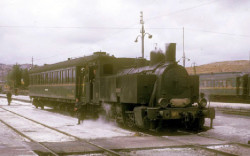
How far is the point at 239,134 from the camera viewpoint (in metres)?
10.7

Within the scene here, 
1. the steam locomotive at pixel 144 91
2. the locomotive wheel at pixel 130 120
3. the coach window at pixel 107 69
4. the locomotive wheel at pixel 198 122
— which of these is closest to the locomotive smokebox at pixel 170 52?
the steam locomotive at pixel 144 91

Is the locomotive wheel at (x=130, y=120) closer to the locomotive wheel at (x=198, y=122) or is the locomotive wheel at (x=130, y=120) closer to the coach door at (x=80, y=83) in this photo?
the locomotive wheel at (x=198, y=122)

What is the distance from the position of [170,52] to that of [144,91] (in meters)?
1.69

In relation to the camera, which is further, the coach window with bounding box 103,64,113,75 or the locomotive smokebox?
the coach window with bounding box 103,64,113,75

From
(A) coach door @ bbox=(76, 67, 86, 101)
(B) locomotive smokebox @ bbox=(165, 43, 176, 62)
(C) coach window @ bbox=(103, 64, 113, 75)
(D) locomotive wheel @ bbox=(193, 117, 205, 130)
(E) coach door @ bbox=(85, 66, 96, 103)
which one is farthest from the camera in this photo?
(A) coach door @ bbox=(76, 67, 86, 101)

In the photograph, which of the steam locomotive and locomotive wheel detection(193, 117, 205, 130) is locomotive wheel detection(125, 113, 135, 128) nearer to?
the steam locomotive

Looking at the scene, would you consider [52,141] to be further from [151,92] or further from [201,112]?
[201,112]

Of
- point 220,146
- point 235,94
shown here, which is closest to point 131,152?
point 220,146

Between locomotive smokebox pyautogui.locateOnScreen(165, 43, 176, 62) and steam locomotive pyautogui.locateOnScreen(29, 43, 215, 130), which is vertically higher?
locomotive smokebox pyautogui.locateOnScreen(165, 43, 176, 62)

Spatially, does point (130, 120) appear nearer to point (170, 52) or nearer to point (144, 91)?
point (144, 91)

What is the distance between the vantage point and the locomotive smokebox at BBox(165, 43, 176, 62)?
1110cm

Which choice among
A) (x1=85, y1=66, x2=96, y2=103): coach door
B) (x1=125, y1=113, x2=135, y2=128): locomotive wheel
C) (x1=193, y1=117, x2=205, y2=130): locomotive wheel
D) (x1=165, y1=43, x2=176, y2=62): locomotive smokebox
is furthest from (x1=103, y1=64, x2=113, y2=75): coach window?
(x1=193, y1=117, x2=205, y2=130): locomotive wheel

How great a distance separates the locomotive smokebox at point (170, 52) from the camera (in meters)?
11.1

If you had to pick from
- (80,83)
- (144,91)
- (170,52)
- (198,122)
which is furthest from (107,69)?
(198,122)
